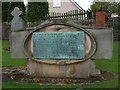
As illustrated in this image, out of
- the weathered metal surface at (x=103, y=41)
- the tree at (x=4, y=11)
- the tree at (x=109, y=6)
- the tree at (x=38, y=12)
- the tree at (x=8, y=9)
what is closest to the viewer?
the weathered metal surface at (x=103, y=41)

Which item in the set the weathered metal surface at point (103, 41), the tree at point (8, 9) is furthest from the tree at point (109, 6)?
the weathered metal surface at point (103, 41)

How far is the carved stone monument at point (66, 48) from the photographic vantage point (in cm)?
1007

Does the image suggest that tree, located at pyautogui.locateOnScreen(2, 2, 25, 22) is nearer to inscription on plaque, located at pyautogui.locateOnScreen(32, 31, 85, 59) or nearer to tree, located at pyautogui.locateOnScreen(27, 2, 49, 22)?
tree, located at pyautogui.locateOnScreen(27, 2, 49, 22)

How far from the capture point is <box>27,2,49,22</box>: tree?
27.2m

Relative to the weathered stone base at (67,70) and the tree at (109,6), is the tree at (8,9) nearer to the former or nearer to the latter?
the tree at (109,6)

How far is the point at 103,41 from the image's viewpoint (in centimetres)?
1007

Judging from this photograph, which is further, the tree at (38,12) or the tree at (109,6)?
the tree at (109,6)

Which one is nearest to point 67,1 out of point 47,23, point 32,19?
point 32,19

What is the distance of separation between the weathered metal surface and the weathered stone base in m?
0.38

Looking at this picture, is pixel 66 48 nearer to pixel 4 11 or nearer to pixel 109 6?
pixel 4 11

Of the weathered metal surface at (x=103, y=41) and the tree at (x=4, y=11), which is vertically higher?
the tree at (x=4, y=11)

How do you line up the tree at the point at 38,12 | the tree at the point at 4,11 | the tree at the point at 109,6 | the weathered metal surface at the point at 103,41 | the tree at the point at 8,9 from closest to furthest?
the weathered metal surface at the point at 103,41 < the tree at the point at 38,12 < the tree at the point at 8,9 < the tree at the point at 4,11 < the tree at the point at 109,6

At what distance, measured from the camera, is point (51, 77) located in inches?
401

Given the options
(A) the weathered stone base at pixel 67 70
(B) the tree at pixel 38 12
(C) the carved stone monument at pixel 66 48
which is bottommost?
(A) the weathered stone base at pixel 67 70
